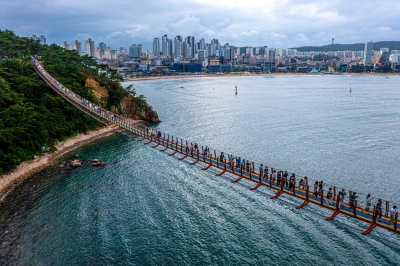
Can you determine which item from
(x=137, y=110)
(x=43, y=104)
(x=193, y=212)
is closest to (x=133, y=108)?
(x=137, y=110)

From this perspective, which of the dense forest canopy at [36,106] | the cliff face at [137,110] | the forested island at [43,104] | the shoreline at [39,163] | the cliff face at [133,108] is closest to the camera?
the shoreline at [39,163]

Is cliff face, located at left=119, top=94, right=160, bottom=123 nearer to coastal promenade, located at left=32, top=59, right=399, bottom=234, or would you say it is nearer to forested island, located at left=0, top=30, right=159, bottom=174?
forested island, located at left=0, top=30, right=159, bottom=174

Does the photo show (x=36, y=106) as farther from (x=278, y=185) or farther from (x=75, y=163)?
(x=278, y=185)

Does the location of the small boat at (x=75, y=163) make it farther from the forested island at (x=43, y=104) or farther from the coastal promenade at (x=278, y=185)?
the coastal promenade at (x=278, y=185)

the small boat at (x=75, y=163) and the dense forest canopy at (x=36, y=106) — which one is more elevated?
the dense forest canopy at (x=36, y=106)

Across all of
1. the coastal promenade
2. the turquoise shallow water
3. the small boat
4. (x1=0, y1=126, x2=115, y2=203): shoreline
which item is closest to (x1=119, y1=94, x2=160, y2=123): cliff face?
(x1=0, y1=126, x2=115, y2=203): shoreline

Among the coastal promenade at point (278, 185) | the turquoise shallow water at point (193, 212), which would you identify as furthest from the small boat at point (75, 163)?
the coastal promenade at point (278, 185)
